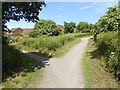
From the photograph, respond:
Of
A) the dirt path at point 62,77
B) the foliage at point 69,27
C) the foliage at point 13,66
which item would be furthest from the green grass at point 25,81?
the foliage at point 69,27

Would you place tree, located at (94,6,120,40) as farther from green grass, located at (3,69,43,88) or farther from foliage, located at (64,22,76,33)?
foliage, located at (64,22,76,33)

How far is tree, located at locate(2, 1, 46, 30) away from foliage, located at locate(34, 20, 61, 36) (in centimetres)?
2961

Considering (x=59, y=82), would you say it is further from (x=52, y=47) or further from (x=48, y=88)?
(x=52, y=47)

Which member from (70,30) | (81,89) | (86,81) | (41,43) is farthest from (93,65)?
(70,30)

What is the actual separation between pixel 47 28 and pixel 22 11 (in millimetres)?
30435

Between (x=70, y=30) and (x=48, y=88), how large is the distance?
6166 centimetres

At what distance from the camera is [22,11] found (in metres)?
16.3

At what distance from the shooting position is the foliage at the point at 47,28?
153 ft

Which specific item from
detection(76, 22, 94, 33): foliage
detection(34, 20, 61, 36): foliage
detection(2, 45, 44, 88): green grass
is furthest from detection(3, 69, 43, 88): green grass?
detection(76, 22, 94, 33): foliage

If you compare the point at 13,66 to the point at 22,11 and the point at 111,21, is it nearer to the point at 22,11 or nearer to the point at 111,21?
the point at 22,11

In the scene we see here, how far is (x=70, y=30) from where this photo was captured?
72500 mm

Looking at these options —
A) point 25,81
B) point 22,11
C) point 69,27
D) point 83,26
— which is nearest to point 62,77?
point 25,81

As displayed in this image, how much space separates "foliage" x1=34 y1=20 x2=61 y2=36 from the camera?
153 ft

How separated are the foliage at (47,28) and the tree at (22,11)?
1166 inches
